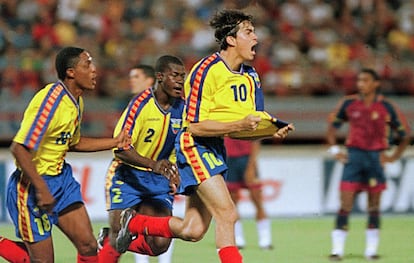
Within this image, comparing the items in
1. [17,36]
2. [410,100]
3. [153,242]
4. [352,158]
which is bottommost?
[153,242]

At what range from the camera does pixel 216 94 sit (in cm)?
702

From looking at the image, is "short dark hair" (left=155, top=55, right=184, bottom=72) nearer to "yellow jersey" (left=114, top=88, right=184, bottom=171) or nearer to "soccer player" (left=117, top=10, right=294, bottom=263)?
"yellow jersey" (left=114, top=88, right=184, bottom=171)

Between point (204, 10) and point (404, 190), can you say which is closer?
point (404, 190)

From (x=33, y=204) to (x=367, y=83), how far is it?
4697mm

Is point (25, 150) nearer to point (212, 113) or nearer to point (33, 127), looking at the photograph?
point (33, 127)

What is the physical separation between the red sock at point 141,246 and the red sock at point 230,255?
114 centimetres

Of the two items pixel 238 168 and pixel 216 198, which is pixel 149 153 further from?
pixel 238 168

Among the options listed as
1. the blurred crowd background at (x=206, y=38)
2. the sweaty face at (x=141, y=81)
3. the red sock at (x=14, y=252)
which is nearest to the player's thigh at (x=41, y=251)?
the red sock at (x=14, y=252)

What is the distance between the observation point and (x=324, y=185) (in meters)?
14.3

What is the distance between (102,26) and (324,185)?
5.17 meters

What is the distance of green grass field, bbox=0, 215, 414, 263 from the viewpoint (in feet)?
33.2

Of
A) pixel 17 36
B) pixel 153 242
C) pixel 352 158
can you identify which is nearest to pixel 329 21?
pixel 17 36

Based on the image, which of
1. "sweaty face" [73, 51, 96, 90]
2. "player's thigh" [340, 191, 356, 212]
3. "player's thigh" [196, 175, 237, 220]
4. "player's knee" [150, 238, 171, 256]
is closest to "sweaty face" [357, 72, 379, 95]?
"player's thigh" [340, 191, 356, 212]

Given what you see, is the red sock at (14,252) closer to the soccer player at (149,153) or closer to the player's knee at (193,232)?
the soccer player at (149,153)
